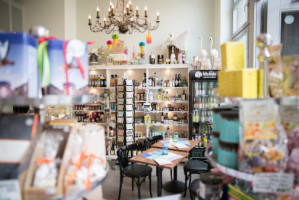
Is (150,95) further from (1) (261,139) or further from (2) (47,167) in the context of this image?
(2) (47,167)

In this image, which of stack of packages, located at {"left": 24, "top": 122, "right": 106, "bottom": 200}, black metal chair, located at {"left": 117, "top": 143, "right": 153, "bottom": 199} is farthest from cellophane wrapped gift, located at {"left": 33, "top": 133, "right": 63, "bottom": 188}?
black metal chair, located at {"left": 117, "top": 143, "right": 153, "bottom": 199}

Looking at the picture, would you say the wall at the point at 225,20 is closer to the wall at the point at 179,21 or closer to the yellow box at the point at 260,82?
the wall at the point at 179,21

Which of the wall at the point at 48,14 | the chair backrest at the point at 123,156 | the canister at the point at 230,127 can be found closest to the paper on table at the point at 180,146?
the chair backrest at the point at 123,156

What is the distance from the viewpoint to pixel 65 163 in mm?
1155

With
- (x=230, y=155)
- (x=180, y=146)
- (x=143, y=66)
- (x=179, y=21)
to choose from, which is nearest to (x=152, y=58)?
(x=143, y=66)

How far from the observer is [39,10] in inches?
250

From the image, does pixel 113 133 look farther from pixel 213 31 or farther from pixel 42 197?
pixel 42 197

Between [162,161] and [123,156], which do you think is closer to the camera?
[162,161]

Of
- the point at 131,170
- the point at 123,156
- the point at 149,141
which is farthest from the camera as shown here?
the point at 149,141

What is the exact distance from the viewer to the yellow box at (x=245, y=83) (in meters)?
1.35

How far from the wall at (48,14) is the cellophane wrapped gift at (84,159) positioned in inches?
223

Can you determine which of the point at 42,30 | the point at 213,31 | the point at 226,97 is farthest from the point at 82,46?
the point at 213,31

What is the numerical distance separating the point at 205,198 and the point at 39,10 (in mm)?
7020

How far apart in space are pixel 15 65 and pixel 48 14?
6100 mm
